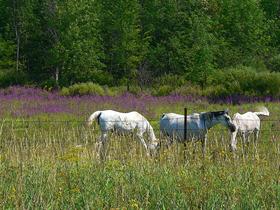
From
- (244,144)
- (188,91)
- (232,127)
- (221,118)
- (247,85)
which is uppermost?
(247,85)

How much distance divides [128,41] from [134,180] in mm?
31334

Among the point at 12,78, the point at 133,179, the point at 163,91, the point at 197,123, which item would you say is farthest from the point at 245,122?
the point at 12,78

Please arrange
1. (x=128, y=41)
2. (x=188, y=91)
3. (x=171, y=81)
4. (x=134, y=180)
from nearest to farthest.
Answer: (x=134, y=180), (x=188, y=91), (x=171, y=81), (x=128, y=41)

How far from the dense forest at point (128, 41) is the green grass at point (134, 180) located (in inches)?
948

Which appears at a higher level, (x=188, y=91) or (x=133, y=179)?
(x=188, y=91)

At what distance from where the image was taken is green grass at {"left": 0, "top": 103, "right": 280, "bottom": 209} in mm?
7980

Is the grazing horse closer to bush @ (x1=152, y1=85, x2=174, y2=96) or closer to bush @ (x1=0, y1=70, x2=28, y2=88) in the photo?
bush @ (x1=152, y1=85, x2=174, y2=96)

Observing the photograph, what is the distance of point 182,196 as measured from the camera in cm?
820

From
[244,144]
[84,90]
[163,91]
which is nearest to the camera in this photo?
[244,144]

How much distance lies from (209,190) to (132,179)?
120 cm

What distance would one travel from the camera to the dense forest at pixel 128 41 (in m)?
38.2

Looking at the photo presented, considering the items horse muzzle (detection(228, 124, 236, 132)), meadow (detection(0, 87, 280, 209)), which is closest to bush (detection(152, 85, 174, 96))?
horse muzzle (detection(228, 124, 236, 132))

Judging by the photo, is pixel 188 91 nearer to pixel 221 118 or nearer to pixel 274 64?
pixel 274 64

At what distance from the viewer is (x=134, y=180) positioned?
903 centimetres
